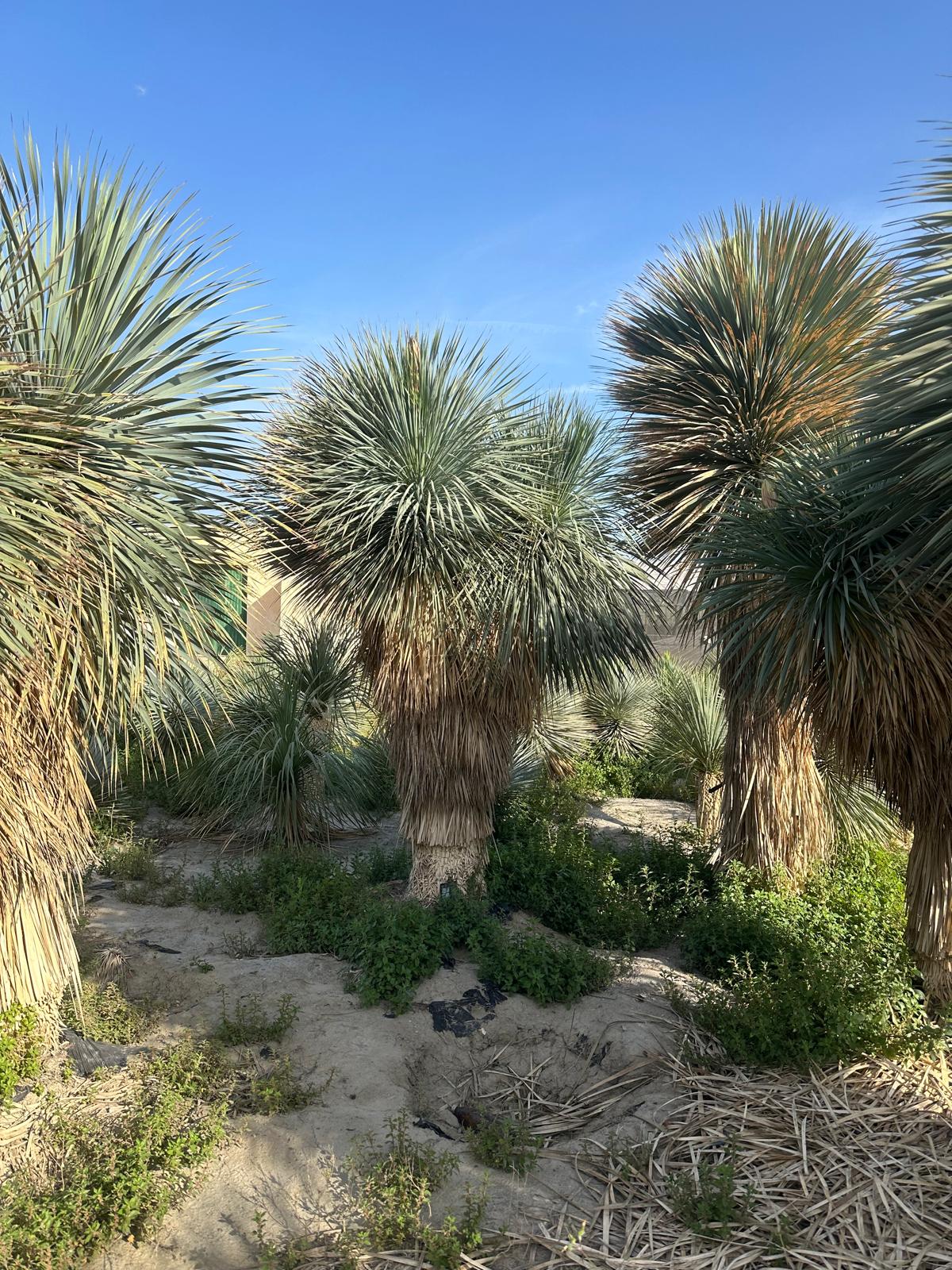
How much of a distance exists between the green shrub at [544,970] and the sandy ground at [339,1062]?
3.9 inches

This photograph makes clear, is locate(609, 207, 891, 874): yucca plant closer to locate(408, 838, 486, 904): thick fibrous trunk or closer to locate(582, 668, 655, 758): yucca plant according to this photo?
locate(408, 838, 486, 904): thick fibrous trunk

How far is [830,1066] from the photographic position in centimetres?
567

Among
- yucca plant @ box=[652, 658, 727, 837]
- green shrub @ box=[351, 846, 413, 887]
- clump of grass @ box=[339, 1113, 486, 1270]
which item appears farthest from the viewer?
yucca plant @ box=[652, 658, 727, 837]

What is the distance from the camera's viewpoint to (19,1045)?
5496 millimetres

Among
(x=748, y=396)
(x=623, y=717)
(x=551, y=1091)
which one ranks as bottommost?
(x=551, y=1091)

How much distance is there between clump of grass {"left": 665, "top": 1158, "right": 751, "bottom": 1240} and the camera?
172 inches

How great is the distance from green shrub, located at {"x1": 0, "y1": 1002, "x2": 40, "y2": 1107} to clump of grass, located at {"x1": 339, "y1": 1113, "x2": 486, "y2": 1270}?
1.99 metres

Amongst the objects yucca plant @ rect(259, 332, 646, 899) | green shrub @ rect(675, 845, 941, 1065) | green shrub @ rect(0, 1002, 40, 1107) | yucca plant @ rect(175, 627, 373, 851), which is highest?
yucca plant @ rect(259, 332, 646, 899)

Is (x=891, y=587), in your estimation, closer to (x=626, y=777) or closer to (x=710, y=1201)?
(x=710, y=1201)

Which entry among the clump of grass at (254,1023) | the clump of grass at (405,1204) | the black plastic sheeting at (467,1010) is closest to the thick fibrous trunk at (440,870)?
the black plastic sheeting at (467,1010)

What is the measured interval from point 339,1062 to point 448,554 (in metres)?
3.75

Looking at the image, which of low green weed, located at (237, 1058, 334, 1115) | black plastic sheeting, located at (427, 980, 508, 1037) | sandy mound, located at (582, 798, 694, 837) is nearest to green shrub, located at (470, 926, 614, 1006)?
black plastic sheeting, located at (427, 980, 508, 1037)

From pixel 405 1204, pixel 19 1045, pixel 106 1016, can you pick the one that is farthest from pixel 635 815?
pixel 405 1204

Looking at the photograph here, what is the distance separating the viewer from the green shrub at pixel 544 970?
6734mm
